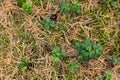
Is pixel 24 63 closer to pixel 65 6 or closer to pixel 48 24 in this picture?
pixel 48 24

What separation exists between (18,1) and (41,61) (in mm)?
610

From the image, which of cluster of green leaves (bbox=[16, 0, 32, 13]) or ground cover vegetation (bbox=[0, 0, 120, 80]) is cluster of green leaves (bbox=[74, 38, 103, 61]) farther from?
cluster of green leaves (bbox=[16, 0, 32, 13])

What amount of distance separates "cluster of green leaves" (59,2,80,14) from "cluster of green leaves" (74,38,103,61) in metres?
0.32

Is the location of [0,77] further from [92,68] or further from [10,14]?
[92,68]

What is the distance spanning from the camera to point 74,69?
265 centimetres

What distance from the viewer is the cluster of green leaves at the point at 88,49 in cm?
262

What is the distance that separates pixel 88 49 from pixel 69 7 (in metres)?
0.45

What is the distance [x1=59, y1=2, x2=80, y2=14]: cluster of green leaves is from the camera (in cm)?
279

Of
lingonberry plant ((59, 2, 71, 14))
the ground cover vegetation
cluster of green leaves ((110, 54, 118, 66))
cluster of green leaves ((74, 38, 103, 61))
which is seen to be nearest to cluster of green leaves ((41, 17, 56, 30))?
the ground cover vegetation

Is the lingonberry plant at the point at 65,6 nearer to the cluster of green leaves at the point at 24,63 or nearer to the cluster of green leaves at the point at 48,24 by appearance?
the cluster of green leaves at the point at 48,24

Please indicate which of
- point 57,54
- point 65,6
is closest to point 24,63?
point 57,54

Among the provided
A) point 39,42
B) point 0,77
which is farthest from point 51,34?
point 0,77

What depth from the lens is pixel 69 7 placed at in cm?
279

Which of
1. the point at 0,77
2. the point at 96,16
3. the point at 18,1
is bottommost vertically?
the point at 0,77
